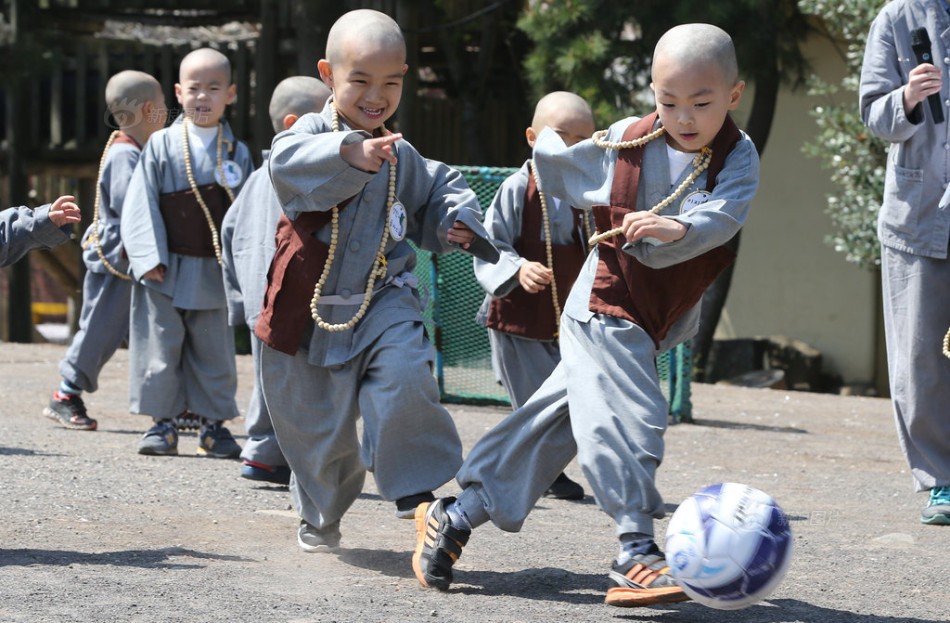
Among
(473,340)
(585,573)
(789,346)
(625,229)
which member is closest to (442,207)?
(625,229)

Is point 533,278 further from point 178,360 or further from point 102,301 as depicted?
point 102,301

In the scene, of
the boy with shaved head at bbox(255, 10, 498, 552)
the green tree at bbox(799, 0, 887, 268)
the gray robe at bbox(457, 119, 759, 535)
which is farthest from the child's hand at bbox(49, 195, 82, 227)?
the green tree at bbox(799, 0, 887, 268)

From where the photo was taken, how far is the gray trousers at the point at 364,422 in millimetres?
4234

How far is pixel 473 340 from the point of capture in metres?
9.06

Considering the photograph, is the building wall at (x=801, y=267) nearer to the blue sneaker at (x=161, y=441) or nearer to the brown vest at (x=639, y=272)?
the blue sneaker at (x=161, y=441)

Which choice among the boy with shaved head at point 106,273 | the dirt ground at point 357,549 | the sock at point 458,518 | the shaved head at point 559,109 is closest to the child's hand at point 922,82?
the shaved head at point 559,109

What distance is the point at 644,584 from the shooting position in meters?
3.77

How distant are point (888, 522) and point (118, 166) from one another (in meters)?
3.82

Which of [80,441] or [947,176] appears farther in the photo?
[80,441]

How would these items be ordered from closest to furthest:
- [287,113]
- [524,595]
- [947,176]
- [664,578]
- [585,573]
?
1. [664,578]
2. [524,595]
3. [585,573]
4. [947,176]
5. [287,113]

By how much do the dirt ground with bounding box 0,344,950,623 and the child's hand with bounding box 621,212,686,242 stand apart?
951mm

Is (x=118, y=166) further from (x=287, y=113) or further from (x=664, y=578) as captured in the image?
(x=664, y=578)

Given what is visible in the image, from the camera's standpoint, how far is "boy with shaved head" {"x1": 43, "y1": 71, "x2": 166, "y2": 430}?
7074 millimetres

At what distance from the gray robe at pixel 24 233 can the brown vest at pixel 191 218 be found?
81.5 inches
